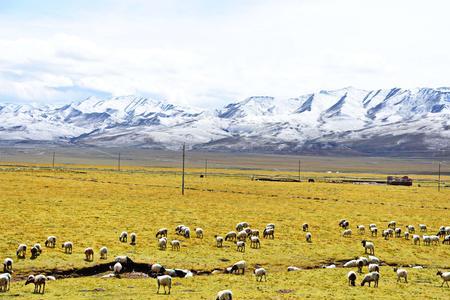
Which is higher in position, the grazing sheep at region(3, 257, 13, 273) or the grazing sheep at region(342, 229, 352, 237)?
the grazing sheep at region(342, 229, 352, 237)

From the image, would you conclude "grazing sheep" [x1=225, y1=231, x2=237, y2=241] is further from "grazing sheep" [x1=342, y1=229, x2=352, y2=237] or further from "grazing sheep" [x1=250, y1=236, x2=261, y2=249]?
"grazing sheep" [x1=342, y1=229, x2=352, y2=237]

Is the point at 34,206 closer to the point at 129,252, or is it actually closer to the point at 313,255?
the point at 129,252

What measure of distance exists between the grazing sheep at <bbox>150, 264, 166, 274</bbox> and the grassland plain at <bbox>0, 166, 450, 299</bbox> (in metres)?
1.13

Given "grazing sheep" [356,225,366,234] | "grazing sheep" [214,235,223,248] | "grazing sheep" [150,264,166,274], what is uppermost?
"grazing sheep" [356,225,366,234]

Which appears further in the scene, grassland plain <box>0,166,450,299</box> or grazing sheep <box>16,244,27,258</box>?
grazing sheep <box>16,244,27,258</box>

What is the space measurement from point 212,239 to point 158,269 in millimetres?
10171

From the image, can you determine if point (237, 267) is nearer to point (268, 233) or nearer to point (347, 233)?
point (268, 233)

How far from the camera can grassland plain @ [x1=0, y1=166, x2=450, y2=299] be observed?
2511cm

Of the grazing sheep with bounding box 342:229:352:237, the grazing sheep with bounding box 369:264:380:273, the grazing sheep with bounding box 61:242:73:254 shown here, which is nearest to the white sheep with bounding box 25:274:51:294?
the grazing sheep with bounding box 61:242:73:254

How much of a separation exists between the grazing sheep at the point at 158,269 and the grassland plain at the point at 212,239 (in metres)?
1.13

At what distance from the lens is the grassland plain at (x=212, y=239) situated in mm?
25109

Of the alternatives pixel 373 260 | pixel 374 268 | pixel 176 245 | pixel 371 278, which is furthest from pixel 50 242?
pixel 373 260

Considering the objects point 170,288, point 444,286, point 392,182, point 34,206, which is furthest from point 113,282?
point 392,182

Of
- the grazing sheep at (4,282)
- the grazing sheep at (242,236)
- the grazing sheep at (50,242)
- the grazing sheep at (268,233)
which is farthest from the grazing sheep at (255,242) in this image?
the grazing sheep at (4,282)
